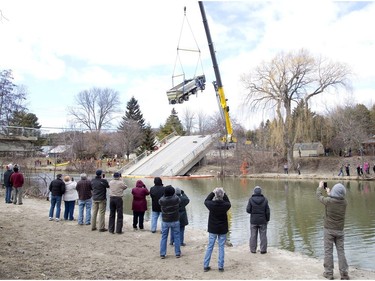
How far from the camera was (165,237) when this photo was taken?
330 inches

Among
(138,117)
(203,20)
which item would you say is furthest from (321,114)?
(138,117)

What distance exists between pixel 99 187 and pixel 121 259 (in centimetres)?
320

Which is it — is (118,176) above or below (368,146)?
below

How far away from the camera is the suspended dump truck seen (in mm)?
20625

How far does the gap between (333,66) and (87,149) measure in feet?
122

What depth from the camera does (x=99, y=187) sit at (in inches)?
427

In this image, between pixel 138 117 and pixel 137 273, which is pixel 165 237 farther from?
pixel 138 117

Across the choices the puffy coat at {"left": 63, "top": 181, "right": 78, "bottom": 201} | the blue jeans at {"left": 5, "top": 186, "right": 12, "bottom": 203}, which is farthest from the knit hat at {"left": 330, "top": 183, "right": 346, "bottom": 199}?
the blue jeans at {"left": 5, "top": 186, "right": 12, "bottom": 203}

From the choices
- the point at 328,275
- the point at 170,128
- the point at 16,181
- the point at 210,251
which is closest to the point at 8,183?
the point at 16,181

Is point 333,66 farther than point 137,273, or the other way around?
point 333,66

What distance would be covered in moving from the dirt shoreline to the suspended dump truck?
10.6 metres

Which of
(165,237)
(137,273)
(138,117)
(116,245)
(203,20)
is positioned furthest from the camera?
(138,117)

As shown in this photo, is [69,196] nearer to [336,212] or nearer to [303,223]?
[303,223]

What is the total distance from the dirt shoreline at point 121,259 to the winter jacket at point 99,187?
1.03m
